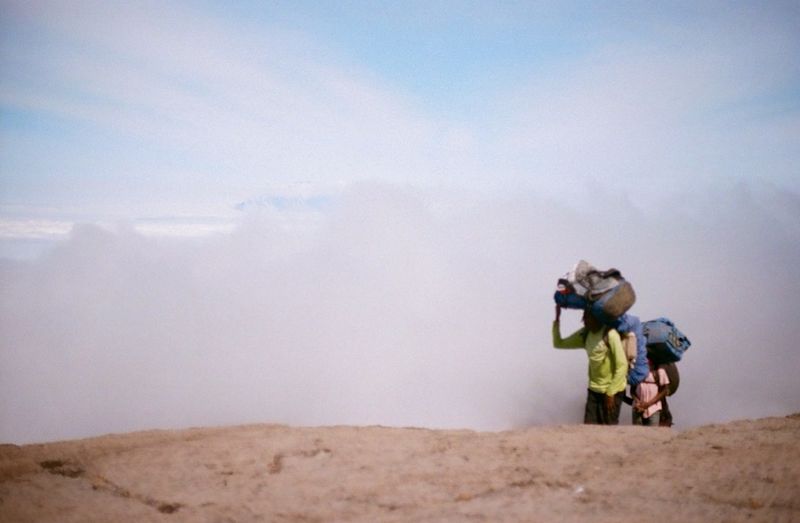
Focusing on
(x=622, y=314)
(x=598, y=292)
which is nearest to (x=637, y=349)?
(x=622, y=314)

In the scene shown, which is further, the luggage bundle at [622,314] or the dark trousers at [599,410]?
the dark trousers at [599,410]

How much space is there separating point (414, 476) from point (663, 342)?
4.40 m

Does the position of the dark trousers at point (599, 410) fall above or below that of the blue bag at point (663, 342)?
below

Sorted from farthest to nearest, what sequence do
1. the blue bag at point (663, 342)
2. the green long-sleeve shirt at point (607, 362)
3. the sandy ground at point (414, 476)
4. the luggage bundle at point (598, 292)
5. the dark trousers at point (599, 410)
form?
the blue bag at point (663, 342), the dark trousers at point (599, 410), the green long-sleeve shirt at point (607, 362), the luggage bundle at point (598, 292), the sandy ground at point (414, 476)

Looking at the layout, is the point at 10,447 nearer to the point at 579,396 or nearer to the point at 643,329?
the point at 643,329

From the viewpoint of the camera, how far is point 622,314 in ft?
18.5

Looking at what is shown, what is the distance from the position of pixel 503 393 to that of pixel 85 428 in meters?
160

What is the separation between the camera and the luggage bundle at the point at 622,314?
552cm

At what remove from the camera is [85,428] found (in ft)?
622

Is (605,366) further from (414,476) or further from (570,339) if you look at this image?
(414,476)

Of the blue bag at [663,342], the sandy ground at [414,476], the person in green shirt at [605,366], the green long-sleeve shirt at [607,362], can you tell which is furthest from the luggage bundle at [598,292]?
the blue bag at [663,342]

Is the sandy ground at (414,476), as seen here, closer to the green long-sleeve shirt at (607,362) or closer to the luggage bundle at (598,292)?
the green long-sleeve shirt at (607,362)

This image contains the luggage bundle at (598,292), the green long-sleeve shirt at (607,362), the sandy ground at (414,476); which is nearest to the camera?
the sandy ground at (414,476)


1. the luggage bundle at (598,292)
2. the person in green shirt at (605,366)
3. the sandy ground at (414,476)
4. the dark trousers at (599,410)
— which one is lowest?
the sandy ground at (414,476)
